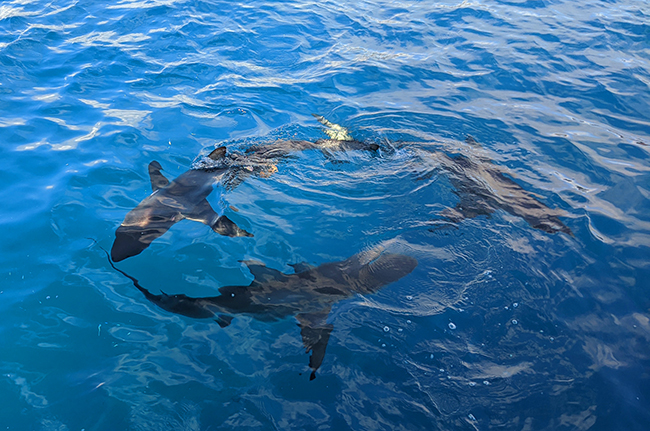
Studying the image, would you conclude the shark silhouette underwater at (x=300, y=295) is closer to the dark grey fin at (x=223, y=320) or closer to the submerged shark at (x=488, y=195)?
the dark grey fin at (x=223, y=320)

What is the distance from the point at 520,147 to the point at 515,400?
4803mm

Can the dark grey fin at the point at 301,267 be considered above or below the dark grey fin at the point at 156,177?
below

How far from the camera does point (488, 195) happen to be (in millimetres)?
5828

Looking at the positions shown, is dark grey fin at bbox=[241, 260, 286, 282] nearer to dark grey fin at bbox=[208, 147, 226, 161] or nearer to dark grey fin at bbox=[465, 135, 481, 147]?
dark grey fin at bbox=[208, 147, 226, 161]

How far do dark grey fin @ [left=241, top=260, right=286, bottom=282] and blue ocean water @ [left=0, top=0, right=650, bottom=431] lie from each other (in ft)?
0.35

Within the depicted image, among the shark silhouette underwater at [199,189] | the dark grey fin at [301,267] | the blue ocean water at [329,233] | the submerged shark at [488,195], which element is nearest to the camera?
the blue ocean water at [329,233]

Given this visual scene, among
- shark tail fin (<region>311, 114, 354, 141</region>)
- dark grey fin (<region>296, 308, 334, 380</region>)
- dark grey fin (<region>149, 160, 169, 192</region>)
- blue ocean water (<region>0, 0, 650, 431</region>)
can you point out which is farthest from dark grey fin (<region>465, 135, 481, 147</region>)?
dark grey fin (<region>149, 160, 169, 192</region>)

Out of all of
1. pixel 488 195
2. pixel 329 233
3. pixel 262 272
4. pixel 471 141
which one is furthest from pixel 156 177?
pixel 471 141

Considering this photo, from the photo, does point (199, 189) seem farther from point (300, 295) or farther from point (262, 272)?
point (300, 295)

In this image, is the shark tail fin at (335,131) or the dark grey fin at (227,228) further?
the shark tail fin at (335,131)

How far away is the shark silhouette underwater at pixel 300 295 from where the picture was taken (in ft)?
13.8

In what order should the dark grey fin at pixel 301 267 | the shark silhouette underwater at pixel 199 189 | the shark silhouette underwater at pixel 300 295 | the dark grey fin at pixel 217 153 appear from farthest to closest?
the dark grey fin at pixel 217 153, the shark silhouette underwater at pixel 199 189, the dark grey fin at pixel 301 267, the shark silhouette underwater at pixel 300 295

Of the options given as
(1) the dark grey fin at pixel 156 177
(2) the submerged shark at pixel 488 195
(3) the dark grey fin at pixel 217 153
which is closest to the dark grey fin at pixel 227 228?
(1) the dark grey fin at pixel 156 177

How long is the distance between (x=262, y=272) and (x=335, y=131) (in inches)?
141
